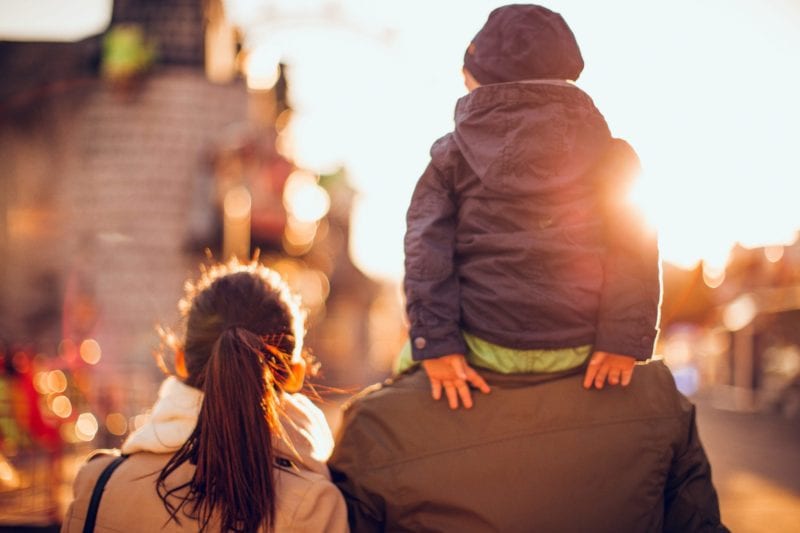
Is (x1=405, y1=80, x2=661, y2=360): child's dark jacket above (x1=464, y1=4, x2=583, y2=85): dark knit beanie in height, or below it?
below

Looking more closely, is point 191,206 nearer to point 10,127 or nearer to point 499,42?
point 10,127

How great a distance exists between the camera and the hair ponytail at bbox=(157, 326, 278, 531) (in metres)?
2.00

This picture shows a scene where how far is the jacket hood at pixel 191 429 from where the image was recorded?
2.14 metres

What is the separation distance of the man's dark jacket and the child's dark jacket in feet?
0.53

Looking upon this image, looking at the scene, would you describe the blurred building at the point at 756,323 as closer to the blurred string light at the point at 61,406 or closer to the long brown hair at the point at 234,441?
the blurred string light at the point at 61,406

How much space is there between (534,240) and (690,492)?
0.84m

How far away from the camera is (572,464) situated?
6.95ft

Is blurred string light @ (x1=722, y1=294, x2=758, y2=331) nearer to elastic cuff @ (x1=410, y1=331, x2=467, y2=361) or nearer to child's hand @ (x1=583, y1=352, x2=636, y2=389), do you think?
child's hand @ (x1=583, y1=352, x2=636, y2=389)

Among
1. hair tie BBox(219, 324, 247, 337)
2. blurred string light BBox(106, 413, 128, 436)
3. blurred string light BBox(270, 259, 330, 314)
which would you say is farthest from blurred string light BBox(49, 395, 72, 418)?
blurred string light BBox(270, 259, 330, 314)

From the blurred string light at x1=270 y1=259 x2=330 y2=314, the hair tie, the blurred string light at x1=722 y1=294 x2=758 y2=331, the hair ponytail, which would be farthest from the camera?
the blurred string light at x1=270 y1=259 x2=330 y2=314

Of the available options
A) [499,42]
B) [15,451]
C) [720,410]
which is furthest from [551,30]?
[720,410]

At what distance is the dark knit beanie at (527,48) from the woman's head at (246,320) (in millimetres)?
911

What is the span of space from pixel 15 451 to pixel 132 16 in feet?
53.9

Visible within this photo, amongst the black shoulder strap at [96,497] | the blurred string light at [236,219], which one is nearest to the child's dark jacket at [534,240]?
the black shoulder strap at [96,497]
